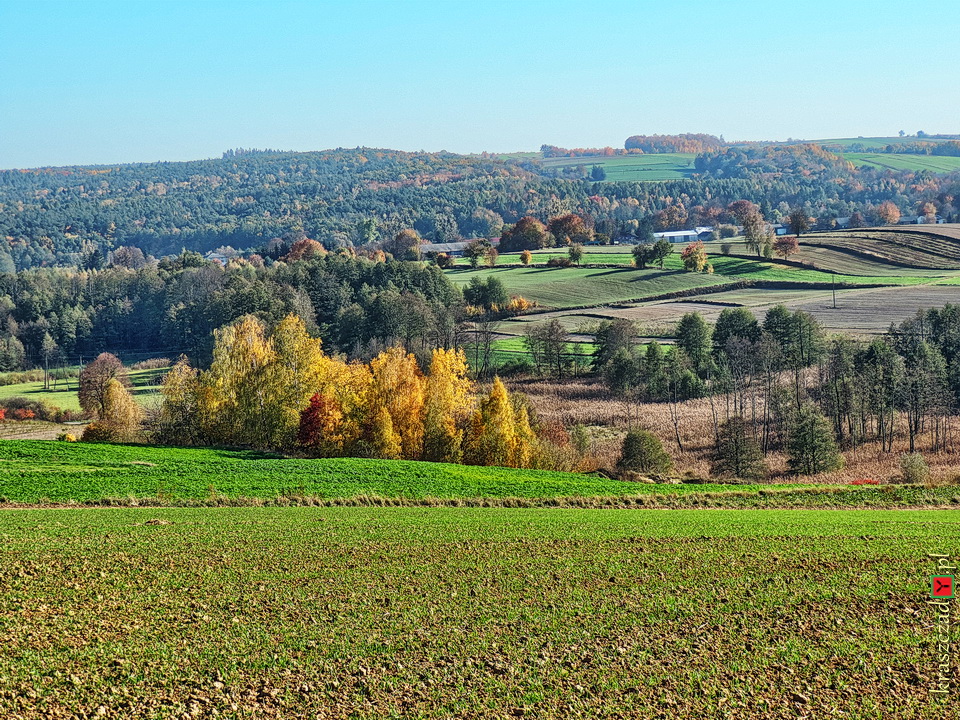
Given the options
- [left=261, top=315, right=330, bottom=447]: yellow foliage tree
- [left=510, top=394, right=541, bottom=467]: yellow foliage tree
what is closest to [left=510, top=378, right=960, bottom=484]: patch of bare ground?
[left=510, top=394, right=541, bottom=467]: yellow foliage tree

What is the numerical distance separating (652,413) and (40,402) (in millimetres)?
56267

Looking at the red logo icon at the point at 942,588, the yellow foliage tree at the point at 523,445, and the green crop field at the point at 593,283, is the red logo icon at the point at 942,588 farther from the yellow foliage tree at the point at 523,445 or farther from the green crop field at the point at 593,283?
the green crop field at the point at 593,283

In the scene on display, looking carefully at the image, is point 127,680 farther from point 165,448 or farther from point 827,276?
point 827,276

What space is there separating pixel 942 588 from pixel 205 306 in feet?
357

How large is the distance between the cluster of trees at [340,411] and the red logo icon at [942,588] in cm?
3210

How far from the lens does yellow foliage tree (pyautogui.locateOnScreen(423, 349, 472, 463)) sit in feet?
175

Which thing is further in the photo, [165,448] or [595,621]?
[165,448]

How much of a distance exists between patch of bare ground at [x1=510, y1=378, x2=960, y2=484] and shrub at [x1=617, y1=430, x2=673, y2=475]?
2422 mm

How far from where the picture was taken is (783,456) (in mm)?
61844

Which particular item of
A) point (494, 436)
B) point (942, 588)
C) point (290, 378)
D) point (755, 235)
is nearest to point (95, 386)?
point (290, 378)

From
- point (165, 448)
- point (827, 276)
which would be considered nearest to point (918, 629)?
point (165, 448)

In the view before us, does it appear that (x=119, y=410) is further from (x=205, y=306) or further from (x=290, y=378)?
(x=205, y=306)

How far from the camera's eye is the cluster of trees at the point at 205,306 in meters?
106

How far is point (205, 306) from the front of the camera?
118312 mm
